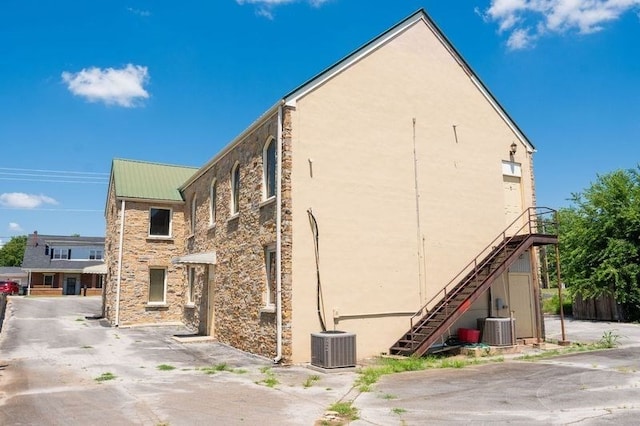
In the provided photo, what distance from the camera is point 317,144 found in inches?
574

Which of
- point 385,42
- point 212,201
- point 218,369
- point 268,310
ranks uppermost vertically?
point 385,42

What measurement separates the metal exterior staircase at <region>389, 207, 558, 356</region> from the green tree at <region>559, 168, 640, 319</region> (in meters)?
10.2

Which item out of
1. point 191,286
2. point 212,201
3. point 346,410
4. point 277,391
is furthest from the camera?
point 191,286

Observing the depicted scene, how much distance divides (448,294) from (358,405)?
26.4 ft

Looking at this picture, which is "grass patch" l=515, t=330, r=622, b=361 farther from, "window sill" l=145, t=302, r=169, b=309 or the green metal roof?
the green metal roof

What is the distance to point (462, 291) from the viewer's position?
15.7 meters

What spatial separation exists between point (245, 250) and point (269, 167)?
295cm

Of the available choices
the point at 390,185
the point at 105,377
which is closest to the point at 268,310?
the point at 105,377

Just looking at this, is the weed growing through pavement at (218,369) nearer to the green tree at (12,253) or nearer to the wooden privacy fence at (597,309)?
the wooden privacy fence at (597,309)

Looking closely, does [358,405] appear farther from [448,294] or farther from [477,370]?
[448,294]

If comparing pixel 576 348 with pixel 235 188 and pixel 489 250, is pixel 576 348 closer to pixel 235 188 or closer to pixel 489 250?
pixel 489 250

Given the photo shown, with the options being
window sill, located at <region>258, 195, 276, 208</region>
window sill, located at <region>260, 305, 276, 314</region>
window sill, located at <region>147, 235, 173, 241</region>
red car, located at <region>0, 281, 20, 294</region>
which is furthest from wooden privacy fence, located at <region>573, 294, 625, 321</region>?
red car, located at <region>0, 281, 20, 294</region>

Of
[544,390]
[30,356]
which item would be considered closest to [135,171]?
[30,356]

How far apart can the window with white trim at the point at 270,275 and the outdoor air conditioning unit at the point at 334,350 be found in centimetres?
231
